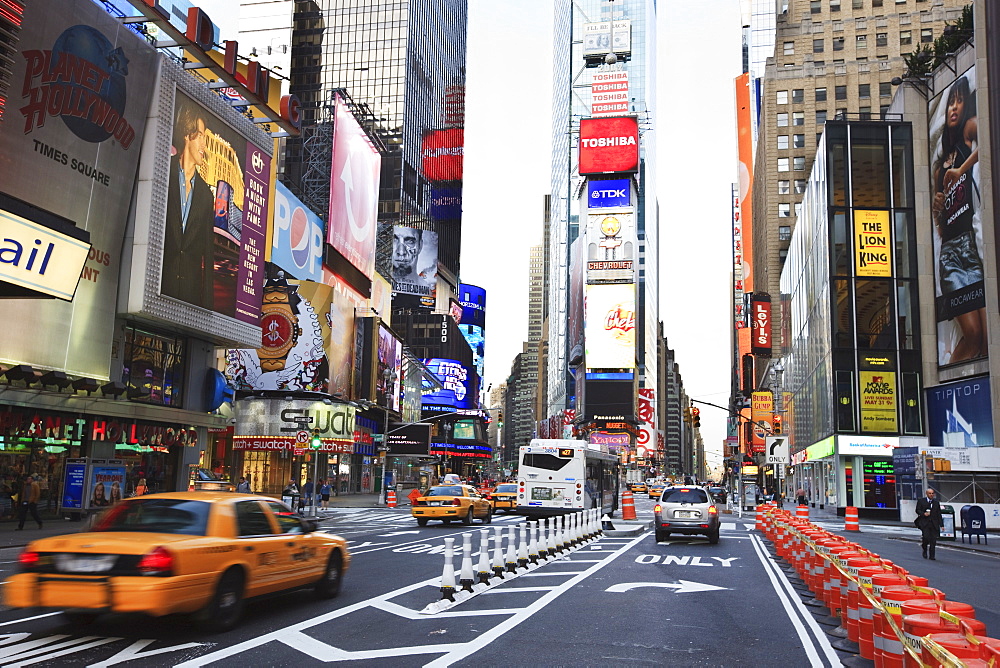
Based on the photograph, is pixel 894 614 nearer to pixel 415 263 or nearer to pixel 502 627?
pixel 502 627

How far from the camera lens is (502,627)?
33.6ft

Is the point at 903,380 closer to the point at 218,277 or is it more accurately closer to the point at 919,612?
the point at 218,277

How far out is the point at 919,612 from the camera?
21.4 feet

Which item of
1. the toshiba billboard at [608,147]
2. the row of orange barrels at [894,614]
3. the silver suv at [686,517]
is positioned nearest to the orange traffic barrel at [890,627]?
the row of orange barrels at [894,614]

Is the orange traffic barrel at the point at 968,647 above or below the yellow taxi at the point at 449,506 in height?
above

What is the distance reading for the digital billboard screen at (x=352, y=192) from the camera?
68.1 meters

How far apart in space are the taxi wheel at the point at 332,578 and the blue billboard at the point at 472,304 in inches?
6240

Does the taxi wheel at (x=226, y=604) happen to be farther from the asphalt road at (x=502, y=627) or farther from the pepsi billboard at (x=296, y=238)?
the pepsi billboard at (x=296, y=238)

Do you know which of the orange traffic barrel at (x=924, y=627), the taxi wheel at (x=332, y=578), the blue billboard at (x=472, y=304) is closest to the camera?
the orange traffic barrel at (x=924, y=627)

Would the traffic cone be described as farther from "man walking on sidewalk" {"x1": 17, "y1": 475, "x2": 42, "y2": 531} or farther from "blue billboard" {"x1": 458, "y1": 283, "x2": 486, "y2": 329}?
"blue billboard" {"x1": 458, "y1": 283, "x2": 486, "y2": 329}

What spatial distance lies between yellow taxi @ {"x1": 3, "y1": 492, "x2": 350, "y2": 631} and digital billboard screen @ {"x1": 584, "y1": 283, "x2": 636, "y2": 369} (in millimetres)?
153017

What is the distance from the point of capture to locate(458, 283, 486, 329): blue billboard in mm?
172625

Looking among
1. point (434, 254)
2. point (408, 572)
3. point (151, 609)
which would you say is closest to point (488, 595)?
point (408, 572)

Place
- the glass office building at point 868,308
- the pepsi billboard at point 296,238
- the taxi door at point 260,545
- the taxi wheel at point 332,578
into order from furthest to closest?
the pepsi billboard at point 296,238 → the glass office building at point 868,308 → the taxi wheel at point 332,578 → the taxi door at point 260,545
